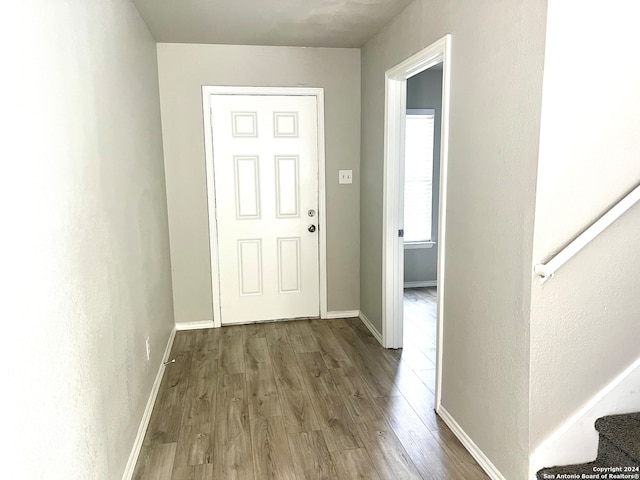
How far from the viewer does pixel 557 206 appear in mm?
1846

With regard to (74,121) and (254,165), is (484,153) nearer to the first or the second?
(74,121)

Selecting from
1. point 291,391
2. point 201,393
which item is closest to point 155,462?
point 201,393

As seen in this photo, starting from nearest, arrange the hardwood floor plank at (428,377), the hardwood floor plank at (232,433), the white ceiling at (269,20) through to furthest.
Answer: the hardwood floor plank at (232,433)
the white ceiling at (269,20)
the hardwood floor plank at (428,377)

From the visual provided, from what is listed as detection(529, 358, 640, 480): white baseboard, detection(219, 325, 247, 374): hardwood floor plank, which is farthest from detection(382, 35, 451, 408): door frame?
detection(529, 358, 640, 480): white baseboard

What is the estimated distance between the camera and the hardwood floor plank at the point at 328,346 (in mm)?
3508

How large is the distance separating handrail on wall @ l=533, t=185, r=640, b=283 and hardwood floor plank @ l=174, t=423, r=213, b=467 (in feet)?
5.94

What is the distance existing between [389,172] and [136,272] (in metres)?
1.90

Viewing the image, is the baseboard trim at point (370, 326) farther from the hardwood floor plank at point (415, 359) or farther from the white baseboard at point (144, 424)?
the white baseboard at point (144, 424)

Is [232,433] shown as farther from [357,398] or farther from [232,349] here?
[232,349]

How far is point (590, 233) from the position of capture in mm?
1781

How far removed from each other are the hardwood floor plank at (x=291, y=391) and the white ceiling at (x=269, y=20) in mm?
2387

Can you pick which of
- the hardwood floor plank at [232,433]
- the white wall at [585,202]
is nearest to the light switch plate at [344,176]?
the hardwood floor plank at [232,433]

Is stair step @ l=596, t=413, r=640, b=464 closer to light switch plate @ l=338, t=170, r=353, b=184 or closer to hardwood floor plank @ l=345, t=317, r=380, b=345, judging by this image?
hardwood floor plank @ l=345, t=317, r=380, b=345

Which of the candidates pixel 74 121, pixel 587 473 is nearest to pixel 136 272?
pixel 74 121
